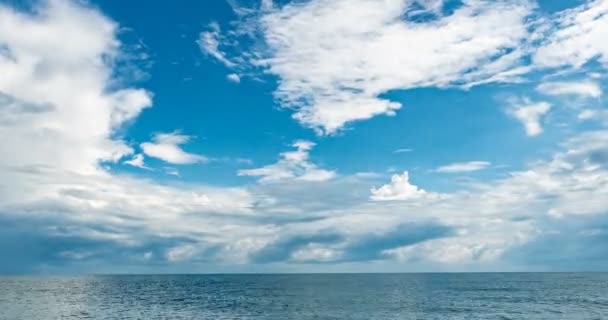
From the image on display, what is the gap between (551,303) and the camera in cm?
11062

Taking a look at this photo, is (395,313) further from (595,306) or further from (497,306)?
(595,306)

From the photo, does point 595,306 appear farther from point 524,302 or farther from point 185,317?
point 185,317

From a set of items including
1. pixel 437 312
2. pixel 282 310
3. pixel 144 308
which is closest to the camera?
pixel 437 312

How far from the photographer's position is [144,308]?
105812 mm

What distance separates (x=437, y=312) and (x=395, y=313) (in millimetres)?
8128

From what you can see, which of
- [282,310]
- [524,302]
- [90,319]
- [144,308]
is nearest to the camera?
[90,319]

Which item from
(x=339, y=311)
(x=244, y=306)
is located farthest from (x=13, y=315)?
(x=339, y=311)

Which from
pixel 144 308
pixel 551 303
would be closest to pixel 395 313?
pixel 551 303

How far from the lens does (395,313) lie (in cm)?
9212

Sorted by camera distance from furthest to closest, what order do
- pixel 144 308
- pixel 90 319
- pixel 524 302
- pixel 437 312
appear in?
pixel 524 302 → pixel 144 308 → pixel 437 312 → pixel 90 319

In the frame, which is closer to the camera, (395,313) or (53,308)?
(395,313)

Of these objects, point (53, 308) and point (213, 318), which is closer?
point (213, 318)

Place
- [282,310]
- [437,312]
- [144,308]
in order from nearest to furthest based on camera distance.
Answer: [437,312] → [282,310] → [144,308]

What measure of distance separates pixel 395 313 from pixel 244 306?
118 feet
